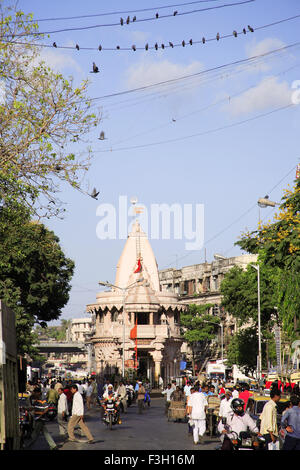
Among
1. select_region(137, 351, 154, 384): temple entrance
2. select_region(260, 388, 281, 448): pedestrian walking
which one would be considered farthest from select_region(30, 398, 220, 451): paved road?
select_region(137, 351, 154, 384): temple entrance

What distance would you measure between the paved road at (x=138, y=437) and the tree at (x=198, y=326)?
66306 millimetres

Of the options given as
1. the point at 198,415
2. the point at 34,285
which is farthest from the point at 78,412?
the point at 34,285

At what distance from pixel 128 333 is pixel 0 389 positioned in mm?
63822

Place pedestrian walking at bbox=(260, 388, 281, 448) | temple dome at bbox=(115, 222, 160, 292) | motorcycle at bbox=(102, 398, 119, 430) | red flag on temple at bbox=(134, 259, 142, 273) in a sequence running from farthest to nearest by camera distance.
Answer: temple dome at bbox=(115, 222, 160, 292), red flag on temple at bbox=(134, 259, 142, 273), motorcycle at bbox=(102, 398, 119, 430), pedestrian walking at bbox=(260, 388, 281, 448)

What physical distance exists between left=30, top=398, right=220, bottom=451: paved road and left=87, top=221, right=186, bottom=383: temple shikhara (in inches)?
1718

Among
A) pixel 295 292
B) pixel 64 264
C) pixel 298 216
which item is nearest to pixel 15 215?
pixel 298 216

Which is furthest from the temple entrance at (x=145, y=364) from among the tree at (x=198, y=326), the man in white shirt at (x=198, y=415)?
the man in white shirt at (x=198, y=415)

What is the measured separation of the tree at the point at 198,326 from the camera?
100750 millimetres

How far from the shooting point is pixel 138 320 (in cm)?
8150

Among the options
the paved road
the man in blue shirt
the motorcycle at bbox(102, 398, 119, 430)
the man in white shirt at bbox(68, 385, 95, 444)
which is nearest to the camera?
the man in blue shirt

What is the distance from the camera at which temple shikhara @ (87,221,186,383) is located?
7806cm

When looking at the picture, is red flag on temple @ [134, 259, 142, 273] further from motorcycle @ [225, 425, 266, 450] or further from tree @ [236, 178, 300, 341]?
motorcycle @ [225, 425, 266, 450]
